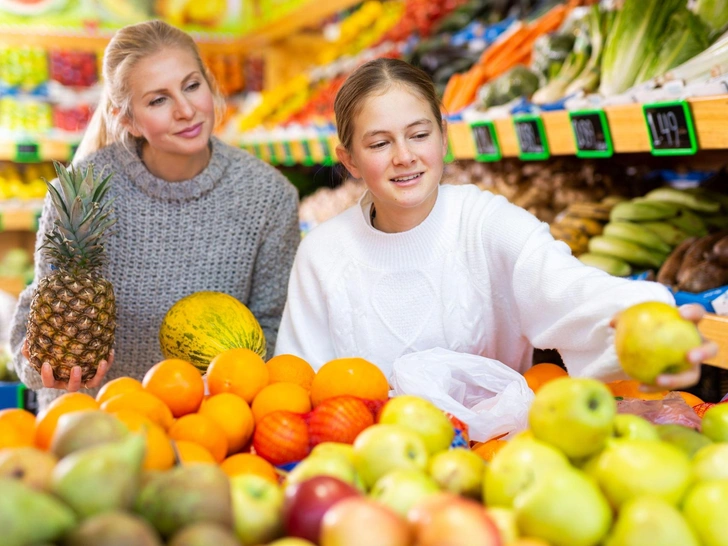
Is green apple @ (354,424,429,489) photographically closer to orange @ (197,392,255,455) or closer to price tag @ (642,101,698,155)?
orange @ (197,392,255,455)

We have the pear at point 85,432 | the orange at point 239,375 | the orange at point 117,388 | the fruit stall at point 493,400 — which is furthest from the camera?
the orange at point 239,375

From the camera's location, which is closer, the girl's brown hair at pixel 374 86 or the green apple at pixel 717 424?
the green apple at pixel 717 424

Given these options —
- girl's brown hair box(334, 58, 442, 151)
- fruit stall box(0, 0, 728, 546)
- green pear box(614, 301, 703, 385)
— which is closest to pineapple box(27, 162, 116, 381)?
fruit stall box(0, 0, 728, 546)

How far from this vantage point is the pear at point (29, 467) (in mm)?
885

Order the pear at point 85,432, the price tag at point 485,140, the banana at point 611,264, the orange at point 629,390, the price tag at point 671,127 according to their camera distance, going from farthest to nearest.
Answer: the price tag at point 485,140 < the banana at point 611,264 < the price tag at point 671,127 < the orange at point 629,390 < the pear at point 85,432

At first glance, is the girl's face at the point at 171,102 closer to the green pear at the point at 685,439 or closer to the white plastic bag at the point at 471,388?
the white plastic bag at the point at 471,388

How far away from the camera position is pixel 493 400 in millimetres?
1481

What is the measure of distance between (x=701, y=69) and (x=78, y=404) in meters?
1.92

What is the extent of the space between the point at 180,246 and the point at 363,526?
1.65 m

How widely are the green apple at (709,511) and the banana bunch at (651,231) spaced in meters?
1.68

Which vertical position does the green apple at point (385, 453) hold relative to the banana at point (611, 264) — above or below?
above

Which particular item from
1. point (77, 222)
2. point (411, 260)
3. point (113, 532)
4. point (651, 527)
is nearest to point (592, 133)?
point (411, 260)

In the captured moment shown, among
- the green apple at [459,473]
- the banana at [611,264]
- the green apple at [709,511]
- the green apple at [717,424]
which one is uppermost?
the green apple at [459,473]

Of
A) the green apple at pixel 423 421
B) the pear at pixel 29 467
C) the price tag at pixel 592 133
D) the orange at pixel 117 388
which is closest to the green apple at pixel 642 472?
the green apple at pixel 423 421
